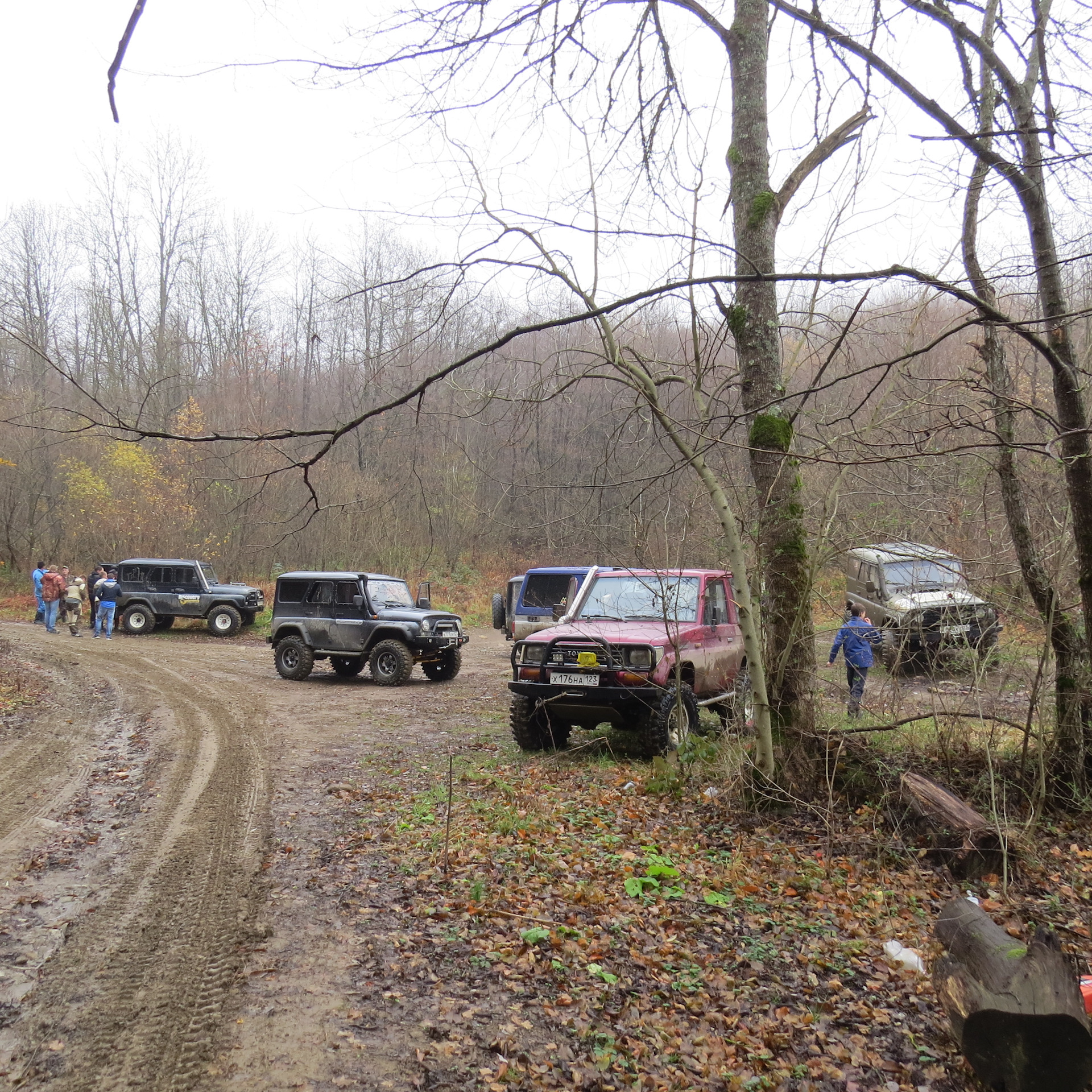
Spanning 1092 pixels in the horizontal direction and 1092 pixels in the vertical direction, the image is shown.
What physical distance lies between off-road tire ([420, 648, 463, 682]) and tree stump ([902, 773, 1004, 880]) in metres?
10.8

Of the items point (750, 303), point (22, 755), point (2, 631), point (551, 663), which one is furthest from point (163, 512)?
point (750, 303)

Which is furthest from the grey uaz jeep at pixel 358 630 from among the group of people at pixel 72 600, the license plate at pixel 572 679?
the group of people at pixel 72 600

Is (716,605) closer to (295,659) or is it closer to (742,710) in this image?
(742,710)

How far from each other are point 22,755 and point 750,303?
27.0 ft

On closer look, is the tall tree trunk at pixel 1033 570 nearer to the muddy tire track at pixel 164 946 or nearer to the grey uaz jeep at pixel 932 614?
the grey uaz jeep at pixel 932 614

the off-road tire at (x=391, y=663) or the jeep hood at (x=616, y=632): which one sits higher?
the jeep hood at (x=616, y=632)

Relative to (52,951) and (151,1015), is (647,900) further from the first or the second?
(52,951)

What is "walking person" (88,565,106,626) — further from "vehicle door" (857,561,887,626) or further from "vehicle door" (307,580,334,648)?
"vehicle door" (857,561,887,626)

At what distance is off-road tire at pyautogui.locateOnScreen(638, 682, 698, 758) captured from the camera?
8.26 m

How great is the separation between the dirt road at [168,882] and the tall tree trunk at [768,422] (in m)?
3.54

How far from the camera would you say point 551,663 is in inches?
335

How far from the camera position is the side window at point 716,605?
951cm

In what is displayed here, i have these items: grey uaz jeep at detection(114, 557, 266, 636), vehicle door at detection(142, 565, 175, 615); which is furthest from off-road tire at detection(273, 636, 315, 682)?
vehicle door at detection(142, 565, 175, 615)

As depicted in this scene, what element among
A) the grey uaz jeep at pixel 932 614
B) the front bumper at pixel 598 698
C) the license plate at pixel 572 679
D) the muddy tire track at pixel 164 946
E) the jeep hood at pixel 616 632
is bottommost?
the muddy tire track at pixel 164 946
